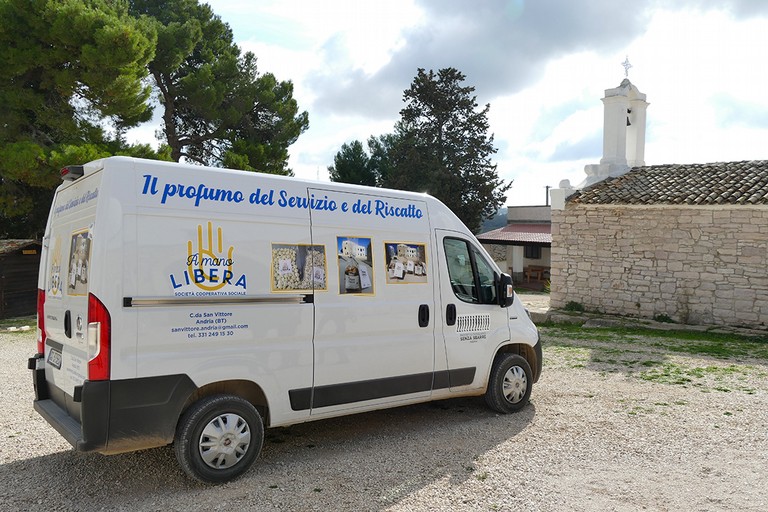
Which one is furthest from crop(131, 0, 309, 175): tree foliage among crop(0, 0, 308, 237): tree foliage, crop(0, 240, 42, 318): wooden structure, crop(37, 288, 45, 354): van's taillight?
crop(37, 288, 45, 354): van's taillight

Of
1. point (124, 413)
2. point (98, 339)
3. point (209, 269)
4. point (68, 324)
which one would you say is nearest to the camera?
point (98, 339)

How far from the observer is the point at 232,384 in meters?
4.48

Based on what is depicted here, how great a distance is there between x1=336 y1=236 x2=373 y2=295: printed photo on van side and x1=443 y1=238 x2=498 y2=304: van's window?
96 centimetres

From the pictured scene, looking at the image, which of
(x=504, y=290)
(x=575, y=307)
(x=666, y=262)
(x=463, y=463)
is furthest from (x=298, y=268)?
(x=575, y=307)

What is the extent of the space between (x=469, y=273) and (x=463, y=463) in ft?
6.26

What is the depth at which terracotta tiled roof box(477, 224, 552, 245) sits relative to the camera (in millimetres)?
29422

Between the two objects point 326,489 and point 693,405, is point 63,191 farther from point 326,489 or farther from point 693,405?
point 693,405

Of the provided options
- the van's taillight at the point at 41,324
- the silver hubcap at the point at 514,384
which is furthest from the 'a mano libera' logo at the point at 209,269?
the silver hubcap at the point at 514,384

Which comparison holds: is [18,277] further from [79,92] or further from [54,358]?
[54,358]

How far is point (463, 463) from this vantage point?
192 inches

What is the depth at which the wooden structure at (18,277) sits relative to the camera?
15727 millimetres

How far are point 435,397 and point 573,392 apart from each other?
2.53 meters

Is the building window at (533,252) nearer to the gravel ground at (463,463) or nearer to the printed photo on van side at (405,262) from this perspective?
the gravel ground at (463,463)

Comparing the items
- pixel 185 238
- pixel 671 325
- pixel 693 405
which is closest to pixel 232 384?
pixel 185 238
